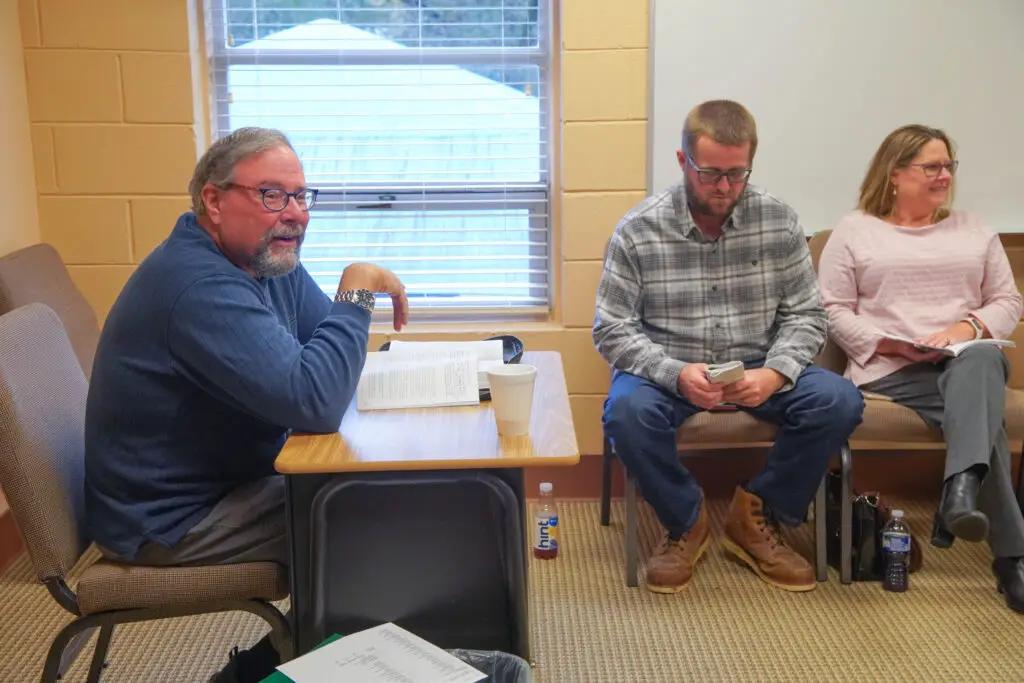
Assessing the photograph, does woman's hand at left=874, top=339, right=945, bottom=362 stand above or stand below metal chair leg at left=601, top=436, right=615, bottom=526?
above

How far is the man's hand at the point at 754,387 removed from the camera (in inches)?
99.6

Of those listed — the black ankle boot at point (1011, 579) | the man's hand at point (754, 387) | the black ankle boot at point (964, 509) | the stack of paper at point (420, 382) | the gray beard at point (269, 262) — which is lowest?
the black ankle boot at point (1011, 579)

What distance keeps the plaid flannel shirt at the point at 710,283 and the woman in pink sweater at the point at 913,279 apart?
0.67ft

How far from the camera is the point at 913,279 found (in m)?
2.85

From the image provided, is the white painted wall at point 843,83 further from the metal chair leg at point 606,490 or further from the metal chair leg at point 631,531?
the metal chair leg at point 631,531

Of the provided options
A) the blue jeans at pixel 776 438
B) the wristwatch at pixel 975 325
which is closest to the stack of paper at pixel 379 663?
the blue jeans at pixel 776 438

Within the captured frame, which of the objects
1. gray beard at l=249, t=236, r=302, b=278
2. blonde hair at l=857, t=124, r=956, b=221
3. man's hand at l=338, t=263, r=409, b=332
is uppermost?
blonde hair at l=857, t=124, r=956, b=221

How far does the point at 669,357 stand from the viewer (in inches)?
106

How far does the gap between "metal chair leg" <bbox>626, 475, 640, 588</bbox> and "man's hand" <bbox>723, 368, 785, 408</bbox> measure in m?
0.34

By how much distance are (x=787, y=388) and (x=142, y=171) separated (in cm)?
203

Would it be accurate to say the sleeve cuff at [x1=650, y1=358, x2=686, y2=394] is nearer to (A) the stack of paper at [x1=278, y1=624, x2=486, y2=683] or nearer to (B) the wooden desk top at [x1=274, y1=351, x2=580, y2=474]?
(B) the wooden desk top at [x1=274, y1=351, x2=580, y2=474]

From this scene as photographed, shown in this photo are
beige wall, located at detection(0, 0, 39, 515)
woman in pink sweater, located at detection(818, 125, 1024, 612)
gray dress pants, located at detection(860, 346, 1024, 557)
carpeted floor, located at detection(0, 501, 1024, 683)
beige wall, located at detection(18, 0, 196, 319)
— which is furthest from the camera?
beige wall, located at detection(18, 0, 196, 319)

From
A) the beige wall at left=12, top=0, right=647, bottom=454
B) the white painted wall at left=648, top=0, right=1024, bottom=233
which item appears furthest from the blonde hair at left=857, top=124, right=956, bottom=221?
the beige wall at left=12, top=0, right=647, bottom=454

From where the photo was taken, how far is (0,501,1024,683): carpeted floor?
7.43 ft
